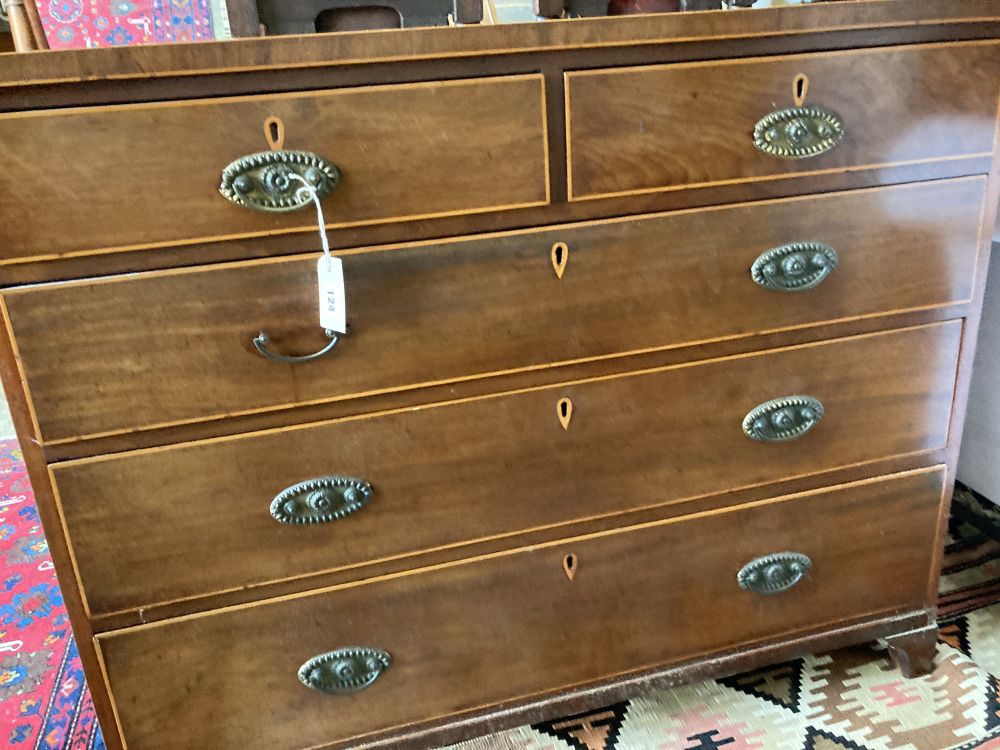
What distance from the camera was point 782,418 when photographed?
1.02m

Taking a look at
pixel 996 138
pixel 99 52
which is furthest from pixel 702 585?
pixel 99 52

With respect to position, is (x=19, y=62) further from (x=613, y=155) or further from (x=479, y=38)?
(x=613, y=155)

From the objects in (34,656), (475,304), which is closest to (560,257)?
(475,304)

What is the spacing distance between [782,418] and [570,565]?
0.34 meters

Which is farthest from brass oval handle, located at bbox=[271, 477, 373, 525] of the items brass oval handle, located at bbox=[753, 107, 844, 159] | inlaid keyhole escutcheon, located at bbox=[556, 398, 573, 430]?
brass oval handle, located at bbox=[753, 107, 844, 159]

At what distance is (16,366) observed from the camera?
77 centimetres

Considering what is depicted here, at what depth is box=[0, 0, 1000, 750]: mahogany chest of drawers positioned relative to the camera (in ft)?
2.54

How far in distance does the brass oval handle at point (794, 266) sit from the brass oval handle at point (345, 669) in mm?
676

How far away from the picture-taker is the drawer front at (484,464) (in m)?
0.86

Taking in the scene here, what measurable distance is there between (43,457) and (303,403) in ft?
0.88

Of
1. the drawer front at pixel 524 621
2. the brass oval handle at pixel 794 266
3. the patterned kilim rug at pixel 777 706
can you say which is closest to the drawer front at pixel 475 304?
the brass oval handle at pixel 794 266

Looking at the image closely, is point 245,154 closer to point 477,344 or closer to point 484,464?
point 477,344

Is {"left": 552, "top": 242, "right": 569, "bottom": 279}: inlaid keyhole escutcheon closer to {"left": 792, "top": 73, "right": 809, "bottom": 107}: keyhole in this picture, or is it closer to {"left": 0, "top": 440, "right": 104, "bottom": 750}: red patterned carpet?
{"left": 792, "top": 73, "right": 809, "bottom": 107}: keyhole

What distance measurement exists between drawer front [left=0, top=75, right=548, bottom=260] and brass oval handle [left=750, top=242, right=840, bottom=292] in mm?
296
